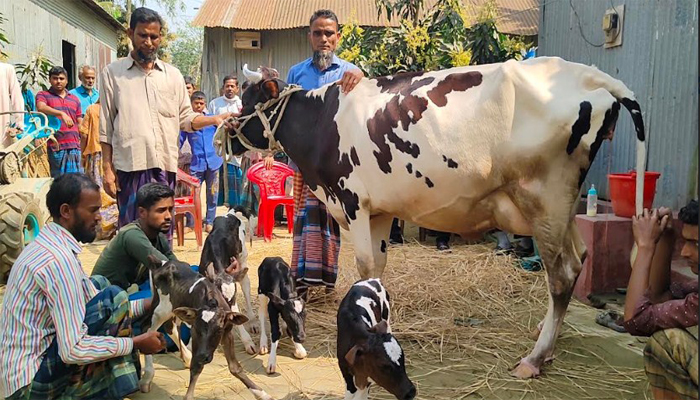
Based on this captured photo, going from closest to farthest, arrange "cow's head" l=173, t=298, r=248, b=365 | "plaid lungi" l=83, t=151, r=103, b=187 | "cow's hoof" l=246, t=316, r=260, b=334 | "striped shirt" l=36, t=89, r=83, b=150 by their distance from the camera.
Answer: "cow's head" l=173, t=298, r=248, b=365 < "cow's hoof" l=246, t=316, r=260, b=334 < "striped shirt" l=36, t=89, r=83, b=150 < "plaid lungi" l=83, t=151, r=103, b=187

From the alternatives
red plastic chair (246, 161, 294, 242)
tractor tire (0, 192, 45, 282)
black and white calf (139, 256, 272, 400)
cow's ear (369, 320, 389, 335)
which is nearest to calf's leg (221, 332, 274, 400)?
black and white calf (139, 256, 272, 400)

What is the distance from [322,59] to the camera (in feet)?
16.5

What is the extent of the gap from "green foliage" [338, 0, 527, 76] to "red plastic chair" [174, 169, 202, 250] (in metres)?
2.75

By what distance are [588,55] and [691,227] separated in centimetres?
472

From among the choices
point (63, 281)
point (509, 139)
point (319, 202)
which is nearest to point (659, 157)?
point (509, 139)

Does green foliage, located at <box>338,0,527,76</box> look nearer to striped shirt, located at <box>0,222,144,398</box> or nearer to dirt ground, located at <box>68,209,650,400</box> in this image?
dirt ground, located at <box>68,209,650,400</box>

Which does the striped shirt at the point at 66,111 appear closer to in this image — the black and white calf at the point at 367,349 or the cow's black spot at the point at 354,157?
the cow's black spot at the point at 354,157

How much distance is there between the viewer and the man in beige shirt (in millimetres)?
4258

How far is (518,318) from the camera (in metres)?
4.92

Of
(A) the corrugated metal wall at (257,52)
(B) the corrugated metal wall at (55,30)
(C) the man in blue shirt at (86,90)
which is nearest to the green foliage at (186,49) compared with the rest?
(B) the corrugated metal wall at (55,30)

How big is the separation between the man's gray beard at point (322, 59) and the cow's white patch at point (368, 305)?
97.0 inches

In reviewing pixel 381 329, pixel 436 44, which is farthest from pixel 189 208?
pixel 381 329

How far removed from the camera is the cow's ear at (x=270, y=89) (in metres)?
4.65

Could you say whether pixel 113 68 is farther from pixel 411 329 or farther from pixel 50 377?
pixel 411 329
